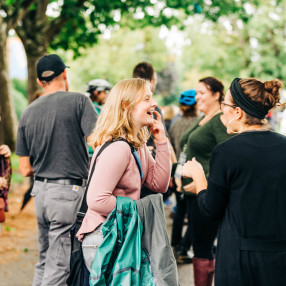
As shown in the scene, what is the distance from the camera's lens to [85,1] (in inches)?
531

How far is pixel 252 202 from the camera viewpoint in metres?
2.66

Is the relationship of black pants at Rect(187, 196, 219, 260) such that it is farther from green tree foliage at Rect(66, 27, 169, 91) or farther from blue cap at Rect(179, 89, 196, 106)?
green tree foliage at Rect(66, 27, 169, 91)

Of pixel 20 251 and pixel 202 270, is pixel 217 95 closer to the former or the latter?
pixel 202 270

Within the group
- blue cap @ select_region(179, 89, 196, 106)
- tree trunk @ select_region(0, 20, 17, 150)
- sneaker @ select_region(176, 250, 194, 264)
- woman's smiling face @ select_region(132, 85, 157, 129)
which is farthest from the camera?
tree trunk @ select_region(0, 20, 17, 150)

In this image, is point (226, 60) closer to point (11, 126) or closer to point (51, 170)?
point (11, 126)

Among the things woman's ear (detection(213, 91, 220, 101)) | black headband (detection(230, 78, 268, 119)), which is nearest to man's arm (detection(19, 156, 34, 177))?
woman's ear (detection(213, 91, 220, 101))

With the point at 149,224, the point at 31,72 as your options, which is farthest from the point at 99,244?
the point at 31,72

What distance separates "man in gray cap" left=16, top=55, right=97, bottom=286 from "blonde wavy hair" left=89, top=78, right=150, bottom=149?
3.46ft

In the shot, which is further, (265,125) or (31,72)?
(31,72)

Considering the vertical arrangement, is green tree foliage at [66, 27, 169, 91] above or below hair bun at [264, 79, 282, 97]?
above

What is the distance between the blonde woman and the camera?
2879 mm

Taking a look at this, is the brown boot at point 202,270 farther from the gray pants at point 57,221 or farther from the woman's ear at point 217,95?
the woman's ear at point 217,95

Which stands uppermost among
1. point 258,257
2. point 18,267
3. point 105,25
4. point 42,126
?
Result: point 105,25

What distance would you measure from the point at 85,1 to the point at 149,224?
1158cm
